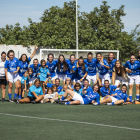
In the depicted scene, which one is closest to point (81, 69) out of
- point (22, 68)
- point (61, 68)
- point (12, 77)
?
point (61, 68)

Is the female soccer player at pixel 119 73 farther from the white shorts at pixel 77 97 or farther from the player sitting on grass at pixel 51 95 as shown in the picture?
the player sitting on grass at pixel 51 95

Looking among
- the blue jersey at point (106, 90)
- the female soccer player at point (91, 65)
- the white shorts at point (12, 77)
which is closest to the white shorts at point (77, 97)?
the blue jersey at point (106, 90)

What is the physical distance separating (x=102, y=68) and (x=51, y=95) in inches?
77.4

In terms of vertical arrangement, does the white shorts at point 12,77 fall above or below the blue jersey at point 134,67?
below

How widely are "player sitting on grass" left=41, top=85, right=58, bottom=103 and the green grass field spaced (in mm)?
1135

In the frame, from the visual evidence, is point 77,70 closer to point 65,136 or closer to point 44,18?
point 65,136

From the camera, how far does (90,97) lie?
9.51m

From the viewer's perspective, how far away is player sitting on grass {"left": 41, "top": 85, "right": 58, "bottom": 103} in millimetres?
9909

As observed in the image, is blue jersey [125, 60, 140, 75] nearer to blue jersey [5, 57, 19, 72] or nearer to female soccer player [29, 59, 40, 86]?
female soccer player [29, 59, 40, 86]

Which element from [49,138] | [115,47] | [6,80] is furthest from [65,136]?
[115,47]

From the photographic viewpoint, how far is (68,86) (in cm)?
1021

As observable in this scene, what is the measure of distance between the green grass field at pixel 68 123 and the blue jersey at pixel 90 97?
672mm

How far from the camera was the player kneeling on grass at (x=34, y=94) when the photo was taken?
970 cm

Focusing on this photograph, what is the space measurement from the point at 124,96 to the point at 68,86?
185cm
